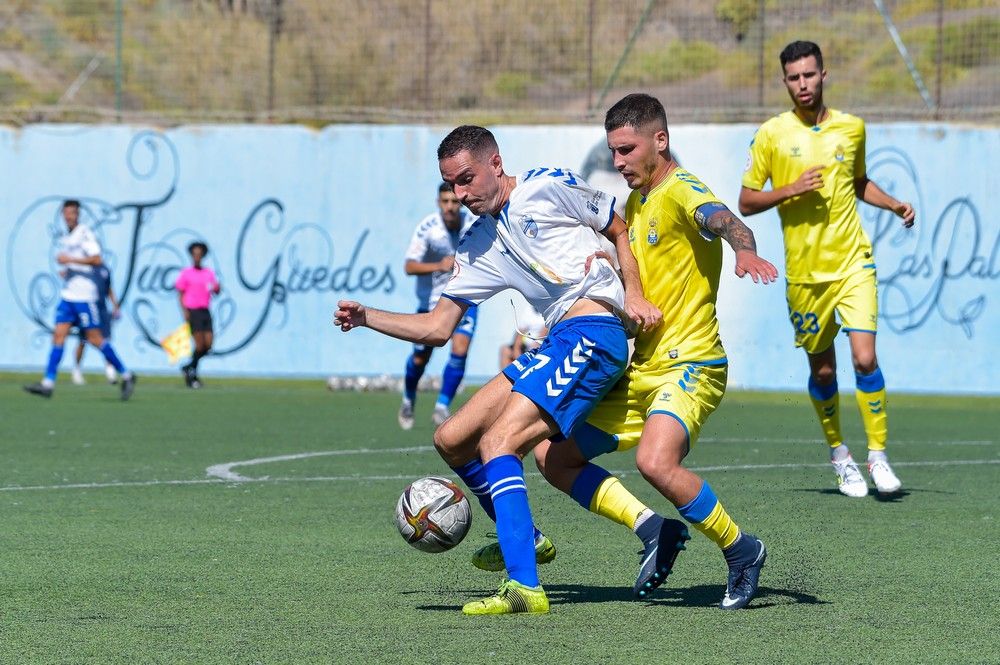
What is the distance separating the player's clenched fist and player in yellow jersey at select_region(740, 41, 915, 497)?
3.69 meters

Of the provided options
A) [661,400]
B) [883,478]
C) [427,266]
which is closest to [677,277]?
[661,400]

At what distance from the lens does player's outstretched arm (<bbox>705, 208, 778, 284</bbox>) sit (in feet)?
17.9

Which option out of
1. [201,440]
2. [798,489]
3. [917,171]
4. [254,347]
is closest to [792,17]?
[917,171]

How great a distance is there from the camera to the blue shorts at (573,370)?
5852mm

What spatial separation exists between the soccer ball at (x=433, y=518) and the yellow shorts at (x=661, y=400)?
21.2 inches

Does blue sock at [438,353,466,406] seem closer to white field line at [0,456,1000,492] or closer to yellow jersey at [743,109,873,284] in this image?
white field line at [0,456,1000,492]

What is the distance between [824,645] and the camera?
5.03m

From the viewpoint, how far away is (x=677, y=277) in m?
6.10

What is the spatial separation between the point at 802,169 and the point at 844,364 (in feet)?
40.9

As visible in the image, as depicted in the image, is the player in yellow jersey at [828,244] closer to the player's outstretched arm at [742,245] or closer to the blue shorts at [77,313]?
the player's outstretched arm at [742,245]

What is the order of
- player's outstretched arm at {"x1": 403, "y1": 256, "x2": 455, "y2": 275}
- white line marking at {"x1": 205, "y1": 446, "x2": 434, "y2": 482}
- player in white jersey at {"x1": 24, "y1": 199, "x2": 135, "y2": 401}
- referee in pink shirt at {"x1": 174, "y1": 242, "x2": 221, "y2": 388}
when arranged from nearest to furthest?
white line marking at {"x1": 205, "y1": 446, "x2": 434, "y2": 482} → player's outstretched arm at {"x1": 403, "y1": 256, "x2": 455, "y2": 275} → player in white jersey at {"x1": 24, "y1": 199, "x2": 135, "y2": 401} → referee in pink shirt at {"x1": 174, "y1": 242, "x2": 221, "y2": 388}

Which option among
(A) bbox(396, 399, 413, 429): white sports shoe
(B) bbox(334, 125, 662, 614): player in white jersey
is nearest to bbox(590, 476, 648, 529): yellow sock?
(B) bbox(334, 125, 662, 614): player in white jersey

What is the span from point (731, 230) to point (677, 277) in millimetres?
455

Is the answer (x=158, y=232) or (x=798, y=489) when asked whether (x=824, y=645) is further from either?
(x=158, y=232)
